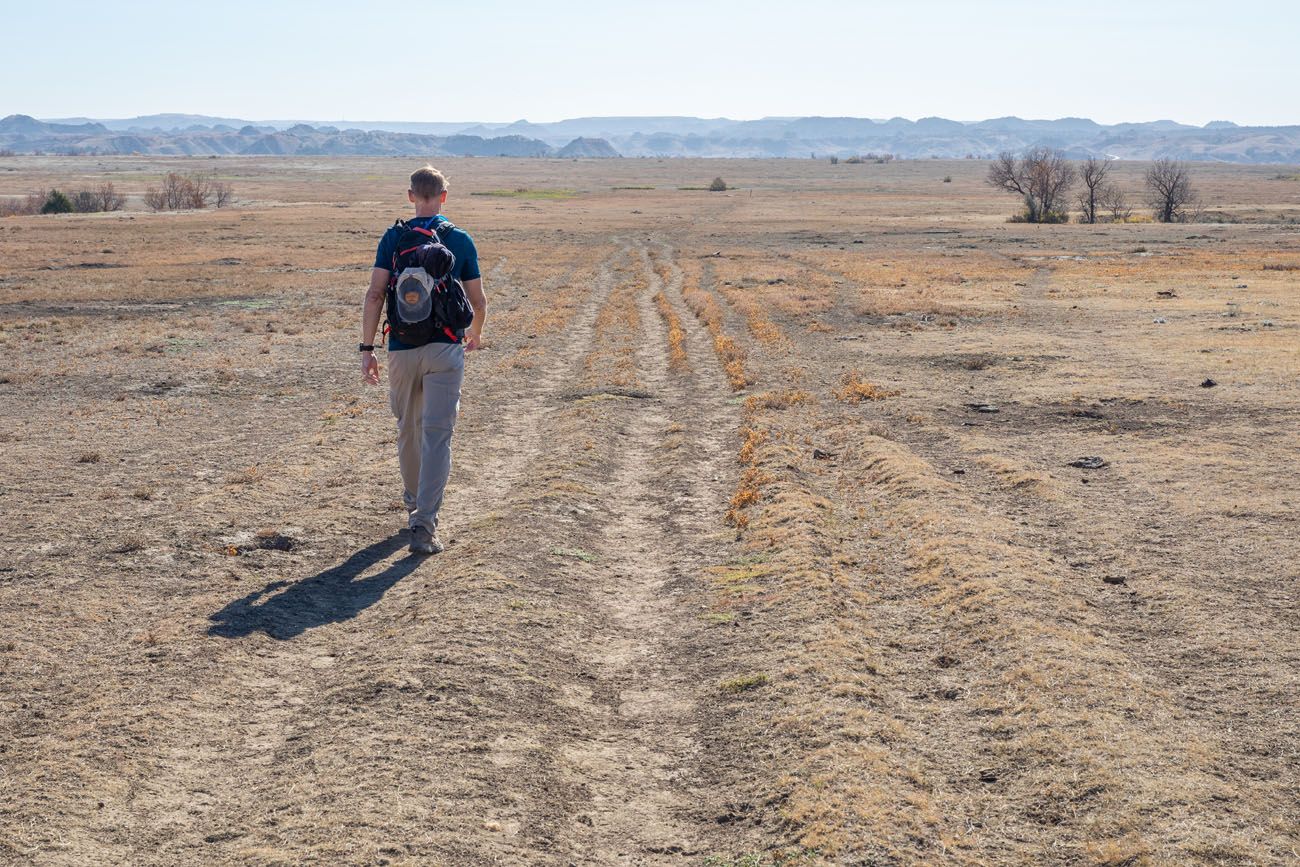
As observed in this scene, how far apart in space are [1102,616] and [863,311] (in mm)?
22243

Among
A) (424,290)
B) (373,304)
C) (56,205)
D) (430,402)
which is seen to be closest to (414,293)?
(424,290)

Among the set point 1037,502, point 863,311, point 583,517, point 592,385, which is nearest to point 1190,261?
point 863,311

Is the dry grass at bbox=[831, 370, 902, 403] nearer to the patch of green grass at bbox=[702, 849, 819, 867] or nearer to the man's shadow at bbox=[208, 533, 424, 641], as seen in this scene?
the man's shadow at bbox=[208, 533, 424, 641]

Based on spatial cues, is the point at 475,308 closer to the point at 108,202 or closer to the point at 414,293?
the point at 414,293

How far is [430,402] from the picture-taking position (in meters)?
8.99

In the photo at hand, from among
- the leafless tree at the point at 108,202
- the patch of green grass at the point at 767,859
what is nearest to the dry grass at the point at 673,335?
the patch of green grass at the point at 767,859

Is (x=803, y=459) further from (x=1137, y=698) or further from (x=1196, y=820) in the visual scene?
(x=1196, y=820)

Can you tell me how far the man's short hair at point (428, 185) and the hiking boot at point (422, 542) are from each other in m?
2.64

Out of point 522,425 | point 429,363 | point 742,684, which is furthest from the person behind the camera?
point 522,425

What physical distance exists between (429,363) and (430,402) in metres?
0.31

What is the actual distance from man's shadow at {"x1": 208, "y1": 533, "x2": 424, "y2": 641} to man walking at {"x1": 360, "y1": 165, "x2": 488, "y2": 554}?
1.54ft

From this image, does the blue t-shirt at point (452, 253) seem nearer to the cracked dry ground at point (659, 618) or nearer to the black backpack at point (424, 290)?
the black backpack at point (424, 290)

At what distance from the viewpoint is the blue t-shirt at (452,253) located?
8727 mm

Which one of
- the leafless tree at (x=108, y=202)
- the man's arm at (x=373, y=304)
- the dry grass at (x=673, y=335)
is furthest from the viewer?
the leafless tree at (x=108, y=202)
